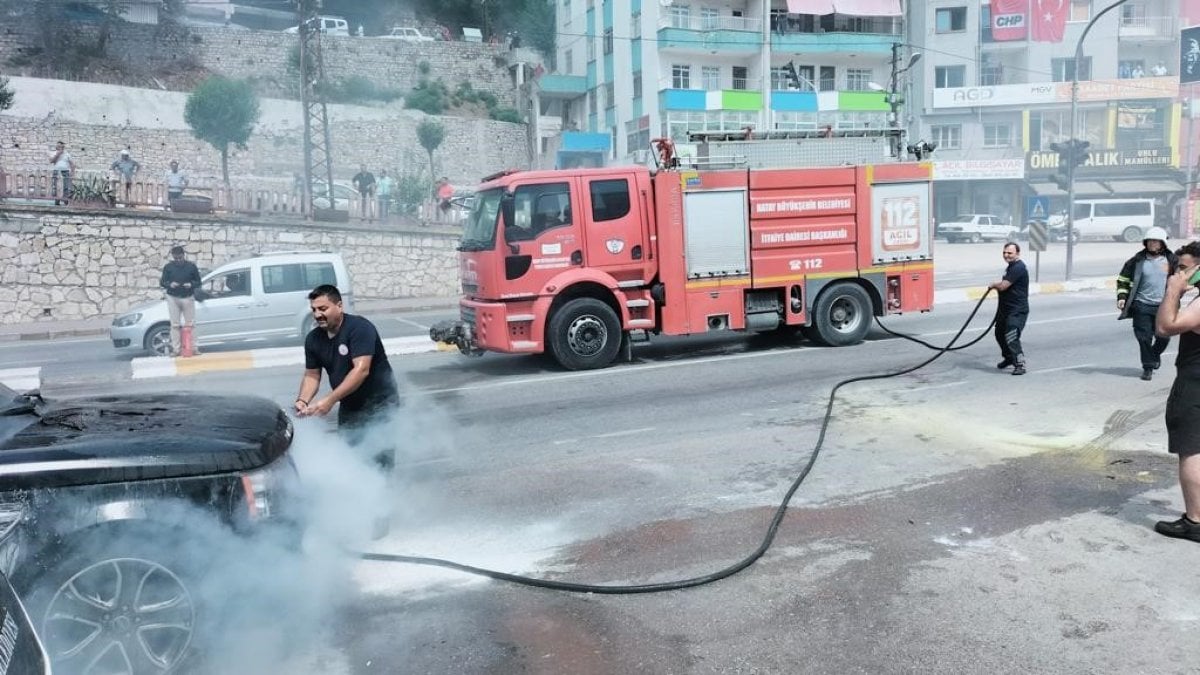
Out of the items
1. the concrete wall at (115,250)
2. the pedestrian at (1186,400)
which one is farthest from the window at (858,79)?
the pedestrian at (1186,400)

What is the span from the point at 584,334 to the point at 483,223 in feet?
6.27

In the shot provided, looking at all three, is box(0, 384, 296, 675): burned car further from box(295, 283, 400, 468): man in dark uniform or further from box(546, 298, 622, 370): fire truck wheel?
box(546, 298, 622, 370): fire truck wheel

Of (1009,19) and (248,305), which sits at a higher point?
(1009,19)

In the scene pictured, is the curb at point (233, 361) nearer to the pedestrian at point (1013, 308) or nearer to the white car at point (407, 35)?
the pedestrian at point (1013, 308)

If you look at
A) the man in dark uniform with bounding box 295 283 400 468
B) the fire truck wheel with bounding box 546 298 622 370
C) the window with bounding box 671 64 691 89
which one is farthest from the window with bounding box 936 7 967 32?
the man in dark uniform with bounding box 295 283 400 468

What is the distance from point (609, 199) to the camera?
11609 millimetres

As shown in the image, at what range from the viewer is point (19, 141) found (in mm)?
37844

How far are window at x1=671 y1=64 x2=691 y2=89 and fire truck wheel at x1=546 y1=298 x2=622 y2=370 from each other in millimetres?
34921

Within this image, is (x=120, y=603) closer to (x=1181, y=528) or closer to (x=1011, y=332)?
(x=1181, y=528)

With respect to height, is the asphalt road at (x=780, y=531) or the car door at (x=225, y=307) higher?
the car door at (x=225, y=307)

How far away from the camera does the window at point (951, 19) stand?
5225 centimetres

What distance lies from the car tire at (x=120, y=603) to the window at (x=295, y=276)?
41.4 feet

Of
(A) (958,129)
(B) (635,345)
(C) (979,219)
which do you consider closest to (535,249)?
(B) (635,345)

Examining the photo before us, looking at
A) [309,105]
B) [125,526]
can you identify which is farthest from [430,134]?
[125,526]
